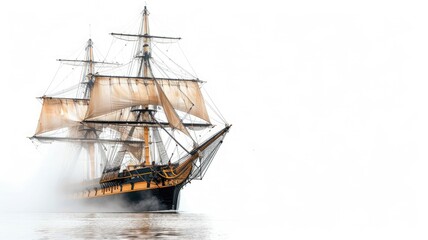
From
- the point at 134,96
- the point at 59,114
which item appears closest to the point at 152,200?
the point at 134,96

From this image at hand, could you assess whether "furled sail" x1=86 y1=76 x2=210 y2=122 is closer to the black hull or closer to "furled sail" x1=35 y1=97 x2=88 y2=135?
the black hull

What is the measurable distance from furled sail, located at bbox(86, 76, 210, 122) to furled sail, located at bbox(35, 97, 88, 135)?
2079 cm

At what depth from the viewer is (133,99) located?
322ft

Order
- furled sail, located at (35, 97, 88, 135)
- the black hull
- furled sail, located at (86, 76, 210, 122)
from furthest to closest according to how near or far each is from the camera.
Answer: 1. furled sail, located at (35, 97, 88, 135)
2. furled sail, located at (86, 76, 210, 122)
3. the black hull

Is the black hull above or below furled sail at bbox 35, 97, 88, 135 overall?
below

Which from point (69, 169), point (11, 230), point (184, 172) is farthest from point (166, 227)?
point (69, 169)

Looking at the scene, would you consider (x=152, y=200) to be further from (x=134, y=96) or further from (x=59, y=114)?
(x=59, y=114)

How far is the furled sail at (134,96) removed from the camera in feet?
321

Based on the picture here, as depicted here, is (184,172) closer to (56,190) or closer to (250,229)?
(250,229)

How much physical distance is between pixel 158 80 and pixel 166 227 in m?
44.4

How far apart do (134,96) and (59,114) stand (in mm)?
25012

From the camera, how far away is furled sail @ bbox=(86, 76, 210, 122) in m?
97.9

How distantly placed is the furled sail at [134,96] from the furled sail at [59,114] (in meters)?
20.8

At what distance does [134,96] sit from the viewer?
9812 cm
